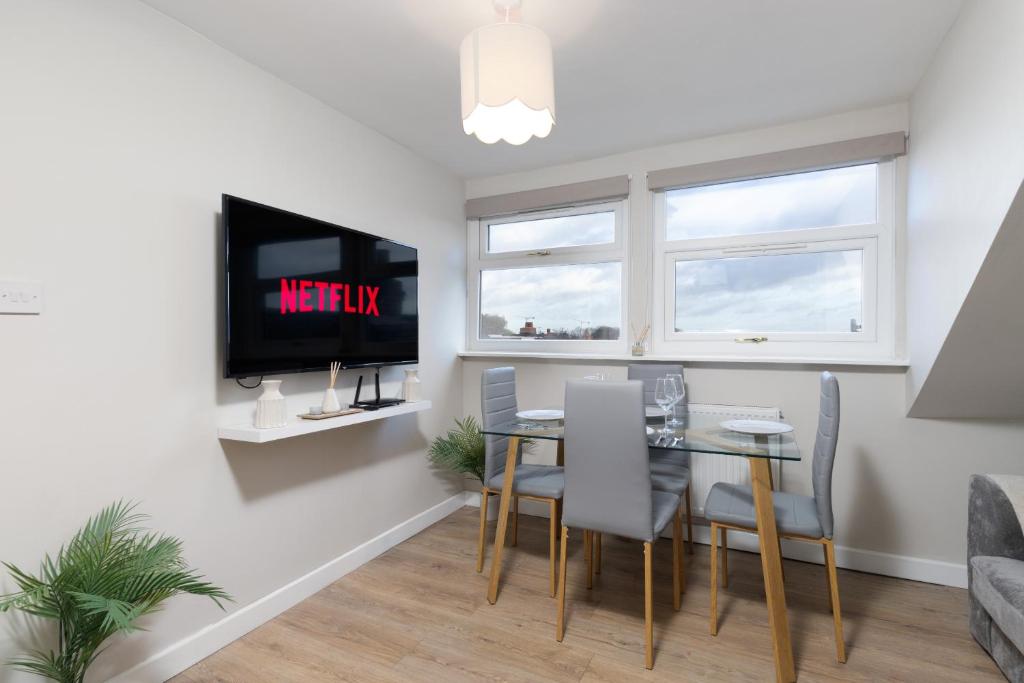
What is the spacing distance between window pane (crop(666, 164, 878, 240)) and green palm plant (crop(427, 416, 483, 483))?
1834 mm

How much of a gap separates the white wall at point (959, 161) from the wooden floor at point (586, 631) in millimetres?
1051

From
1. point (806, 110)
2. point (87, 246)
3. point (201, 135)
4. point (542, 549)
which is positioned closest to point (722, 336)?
point (806, 110)

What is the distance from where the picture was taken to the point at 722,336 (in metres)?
3.13

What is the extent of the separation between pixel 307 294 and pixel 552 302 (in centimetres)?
182

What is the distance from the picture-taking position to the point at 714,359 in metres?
3.02

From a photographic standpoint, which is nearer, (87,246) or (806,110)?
(87,246)

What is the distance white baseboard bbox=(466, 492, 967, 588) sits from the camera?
2.56m

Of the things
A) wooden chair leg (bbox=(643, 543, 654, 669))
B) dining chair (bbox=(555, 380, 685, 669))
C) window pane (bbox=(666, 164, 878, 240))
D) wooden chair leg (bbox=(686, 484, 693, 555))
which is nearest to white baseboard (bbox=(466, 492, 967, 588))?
wooden chair leg (bbox=(686, 484, 693, 555))

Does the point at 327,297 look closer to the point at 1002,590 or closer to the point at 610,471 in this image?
the point at 610,471

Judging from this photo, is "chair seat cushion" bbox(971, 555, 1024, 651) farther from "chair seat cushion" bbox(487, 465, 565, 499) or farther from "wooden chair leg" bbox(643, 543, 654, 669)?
"chair seat cushion" bbox(487, 465, 565, 499)

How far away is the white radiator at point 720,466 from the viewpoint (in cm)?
286

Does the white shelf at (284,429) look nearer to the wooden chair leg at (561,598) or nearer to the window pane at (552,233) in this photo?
the wooden chair leg at (561,598)

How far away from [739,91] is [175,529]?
314cm

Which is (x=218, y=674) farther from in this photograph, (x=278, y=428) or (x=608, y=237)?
(x=608, y=237)
